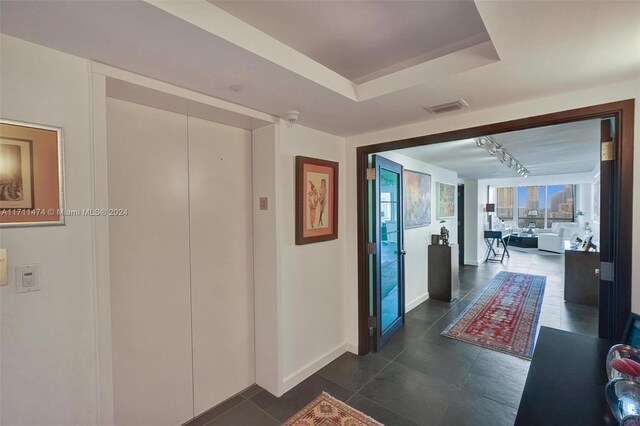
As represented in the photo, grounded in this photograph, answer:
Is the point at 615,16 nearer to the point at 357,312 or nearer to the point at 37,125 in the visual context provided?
the point at 37,125

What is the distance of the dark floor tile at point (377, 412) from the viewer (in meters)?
1.99

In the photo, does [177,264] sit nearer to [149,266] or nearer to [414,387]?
[149,266]

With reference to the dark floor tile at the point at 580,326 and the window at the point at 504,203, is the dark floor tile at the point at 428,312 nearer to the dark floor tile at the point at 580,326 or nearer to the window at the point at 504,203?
the dark floor tile at the point at 580,326

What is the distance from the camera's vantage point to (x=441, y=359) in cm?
282

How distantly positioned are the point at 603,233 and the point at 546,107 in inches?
34.3

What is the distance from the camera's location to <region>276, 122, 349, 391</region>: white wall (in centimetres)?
237

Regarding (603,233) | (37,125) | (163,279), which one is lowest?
(163,279)

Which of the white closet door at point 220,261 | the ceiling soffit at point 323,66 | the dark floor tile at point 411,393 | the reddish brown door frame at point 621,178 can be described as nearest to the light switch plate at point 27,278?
the white closet door at point 220,261

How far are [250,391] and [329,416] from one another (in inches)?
28.7

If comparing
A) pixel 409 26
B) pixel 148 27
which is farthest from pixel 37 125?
pixel 409 26

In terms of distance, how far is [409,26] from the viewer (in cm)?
152

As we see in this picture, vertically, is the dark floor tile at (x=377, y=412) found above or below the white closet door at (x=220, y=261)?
below

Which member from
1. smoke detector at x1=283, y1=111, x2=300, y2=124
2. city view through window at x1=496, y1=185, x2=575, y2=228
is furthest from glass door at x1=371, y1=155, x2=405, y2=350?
city view through window at x1=496, y1=185, x2=575, y2=228

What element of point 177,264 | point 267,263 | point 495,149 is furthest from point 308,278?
point 495,149
